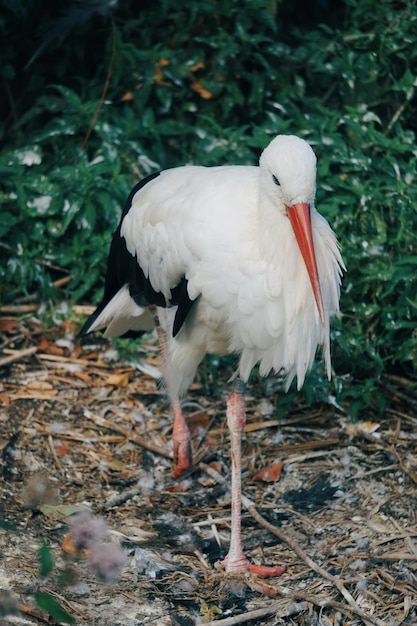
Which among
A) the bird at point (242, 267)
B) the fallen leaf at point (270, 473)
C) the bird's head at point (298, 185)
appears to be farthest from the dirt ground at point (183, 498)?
the bird's head at point (298, 185)

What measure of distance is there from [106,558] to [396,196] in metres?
2.52

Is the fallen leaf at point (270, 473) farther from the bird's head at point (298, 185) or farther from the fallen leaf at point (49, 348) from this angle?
the fallen leaf at point (49, 348)

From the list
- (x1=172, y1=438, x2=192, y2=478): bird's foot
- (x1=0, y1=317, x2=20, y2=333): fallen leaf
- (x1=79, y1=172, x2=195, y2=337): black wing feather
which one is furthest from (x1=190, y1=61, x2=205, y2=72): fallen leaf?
(x1=172, y1=438, x2=192, y2=478): bird's foot

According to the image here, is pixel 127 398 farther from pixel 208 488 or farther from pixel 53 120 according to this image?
pixel 53 120

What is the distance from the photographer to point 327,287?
3.61 m

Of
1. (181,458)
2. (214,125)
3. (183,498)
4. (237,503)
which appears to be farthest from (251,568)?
(214,125)

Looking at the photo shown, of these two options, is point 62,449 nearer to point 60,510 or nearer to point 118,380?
point 60,510

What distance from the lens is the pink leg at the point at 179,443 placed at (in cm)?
449

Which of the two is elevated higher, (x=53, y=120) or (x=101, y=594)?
(x=53, y=120)

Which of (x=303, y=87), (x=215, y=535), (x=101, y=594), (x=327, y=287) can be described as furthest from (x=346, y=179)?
(x=101, y=594)

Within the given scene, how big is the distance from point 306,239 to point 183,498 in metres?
1.53

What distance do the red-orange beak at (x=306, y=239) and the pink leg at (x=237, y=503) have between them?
→ 2.73ft

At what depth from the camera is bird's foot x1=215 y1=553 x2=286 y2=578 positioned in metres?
3.86

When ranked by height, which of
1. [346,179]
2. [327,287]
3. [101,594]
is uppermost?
[327,287]
